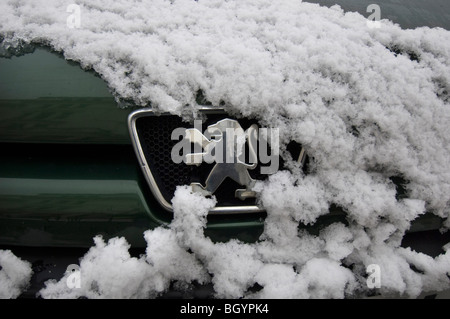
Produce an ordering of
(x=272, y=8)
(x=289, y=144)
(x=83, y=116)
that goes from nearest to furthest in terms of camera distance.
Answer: (x=83, y=116), (x=289, y=144), (x=272, y=8)

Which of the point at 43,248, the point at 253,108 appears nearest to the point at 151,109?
the point at 253,108

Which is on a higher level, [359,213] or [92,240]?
[359,213]

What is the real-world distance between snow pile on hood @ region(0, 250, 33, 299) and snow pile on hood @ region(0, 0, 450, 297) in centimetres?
21

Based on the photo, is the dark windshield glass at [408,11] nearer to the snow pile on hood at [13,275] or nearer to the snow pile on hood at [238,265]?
the snow pile on hood at [238,265]

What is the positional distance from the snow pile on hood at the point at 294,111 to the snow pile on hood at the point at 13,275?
215 millimetres

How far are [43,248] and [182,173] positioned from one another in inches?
22.2

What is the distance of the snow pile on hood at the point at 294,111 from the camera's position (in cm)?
118

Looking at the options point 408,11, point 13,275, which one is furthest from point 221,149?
point 408,11

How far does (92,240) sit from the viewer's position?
121 centimetres

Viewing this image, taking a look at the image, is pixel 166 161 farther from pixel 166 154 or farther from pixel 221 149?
pixel 221 149

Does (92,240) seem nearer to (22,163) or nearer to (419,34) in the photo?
(22,163)

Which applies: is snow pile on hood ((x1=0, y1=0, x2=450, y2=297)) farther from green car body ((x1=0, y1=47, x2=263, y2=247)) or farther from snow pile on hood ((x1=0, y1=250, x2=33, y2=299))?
snow pile on hood ((x1=0, y1=250, x2=33, y2=299))

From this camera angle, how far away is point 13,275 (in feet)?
3.93

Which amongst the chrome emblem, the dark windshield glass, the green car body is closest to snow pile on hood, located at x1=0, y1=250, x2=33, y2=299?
the green car body
